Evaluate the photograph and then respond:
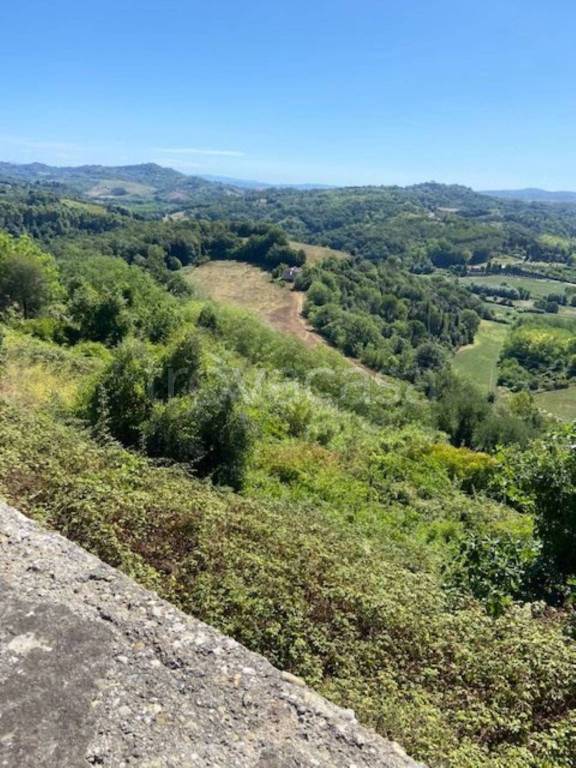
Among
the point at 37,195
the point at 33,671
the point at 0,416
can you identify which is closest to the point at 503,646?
the point at 33,671

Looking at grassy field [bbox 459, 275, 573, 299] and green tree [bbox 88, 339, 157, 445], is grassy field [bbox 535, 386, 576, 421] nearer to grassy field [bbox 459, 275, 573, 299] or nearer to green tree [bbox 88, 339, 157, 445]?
grassy field [bbox 459, 275, 573, 299]

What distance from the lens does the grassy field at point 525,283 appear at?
11038 cm

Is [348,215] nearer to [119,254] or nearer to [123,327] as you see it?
[119,254]

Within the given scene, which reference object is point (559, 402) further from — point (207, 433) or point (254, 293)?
point (207, 433)

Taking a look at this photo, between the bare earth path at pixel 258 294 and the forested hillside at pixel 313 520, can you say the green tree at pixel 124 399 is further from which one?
the bare earth path at pixel 258 294

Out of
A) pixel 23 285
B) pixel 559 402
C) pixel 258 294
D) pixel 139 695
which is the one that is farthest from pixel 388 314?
pixel 139 695

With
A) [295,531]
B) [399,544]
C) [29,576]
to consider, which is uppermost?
[29,576]

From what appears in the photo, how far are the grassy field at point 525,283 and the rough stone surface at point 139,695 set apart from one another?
377 ft

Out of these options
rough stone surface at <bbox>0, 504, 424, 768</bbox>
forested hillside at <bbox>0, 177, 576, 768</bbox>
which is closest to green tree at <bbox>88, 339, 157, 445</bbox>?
forested hillside at <bbox>0, 177, 576, 768</bbox>

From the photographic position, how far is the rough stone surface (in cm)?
373

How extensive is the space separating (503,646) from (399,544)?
15.5 ft

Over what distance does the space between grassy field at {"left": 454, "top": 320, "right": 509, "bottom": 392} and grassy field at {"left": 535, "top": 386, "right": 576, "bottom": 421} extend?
18.3 feet

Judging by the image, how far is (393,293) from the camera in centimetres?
7712

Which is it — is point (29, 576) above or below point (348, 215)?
below
